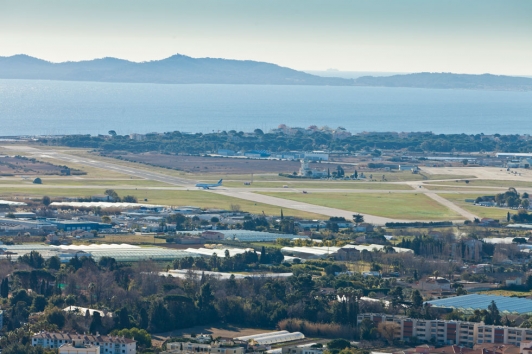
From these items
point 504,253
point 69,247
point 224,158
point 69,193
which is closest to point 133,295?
point 69,247

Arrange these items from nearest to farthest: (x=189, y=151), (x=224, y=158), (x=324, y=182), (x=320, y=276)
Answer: (x=320, y=276)
(x=324, y=182)
(x=224, y=158)
(x=189, y=151)

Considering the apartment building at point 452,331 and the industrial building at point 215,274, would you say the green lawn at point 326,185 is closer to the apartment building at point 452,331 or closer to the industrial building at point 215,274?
the industrial building at point 215,274

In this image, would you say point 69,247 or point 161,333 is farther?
point 69,247

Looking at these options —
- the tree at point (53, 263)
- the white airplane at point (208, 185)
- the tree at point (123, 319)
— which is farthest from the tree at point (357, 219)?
the tree at point (123, 319)

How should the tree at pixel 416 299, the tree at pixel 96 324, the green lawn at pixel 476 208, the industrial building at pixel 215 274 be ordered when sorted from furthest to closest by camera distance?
the green lawn at pixel 476 208 < the industrial building at pixel 215 274 < the tree at pixel 416 299 < the tree at pixel 96 324

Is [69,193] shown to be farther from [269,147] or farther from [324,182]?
[269,147]

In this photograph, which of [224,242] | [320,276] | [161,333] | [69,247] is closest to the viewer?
[161,333]
